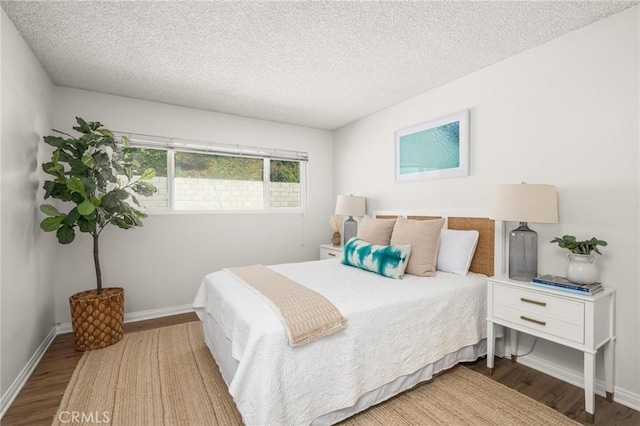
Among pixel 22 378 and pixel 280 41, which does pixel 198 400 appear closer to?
pixel 22 378

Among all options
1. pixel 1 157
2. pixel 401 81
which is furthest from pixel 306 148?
pixel 1 157

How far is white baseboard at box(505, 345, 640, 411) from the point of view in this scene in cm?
184

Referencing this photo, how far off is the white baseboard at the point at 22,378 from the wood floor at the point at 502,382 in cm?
3

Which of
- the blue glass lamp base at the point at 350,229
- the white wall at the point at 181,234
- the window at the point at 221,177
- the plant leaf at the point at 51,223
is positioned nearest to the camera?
the plant leaf at the point at 51,223

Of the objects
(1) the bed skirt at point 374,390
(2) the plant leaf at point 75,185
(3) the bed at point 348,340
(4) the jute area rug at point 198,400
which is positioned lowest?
(4) the jute area rug at point 198,400

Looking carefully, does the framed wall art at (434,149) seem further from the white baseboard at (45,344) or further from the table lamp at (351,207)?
the white baseboard at (45,344)

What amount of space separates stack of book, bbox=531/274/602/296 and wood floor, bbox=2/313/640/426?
0.72m

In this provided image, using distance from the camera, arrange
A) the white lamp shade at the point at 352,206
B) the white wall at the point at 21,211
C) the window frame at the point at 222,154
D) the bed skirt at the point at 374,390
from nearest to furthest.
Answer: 1. the bed skirt at the point at 374,390
2. the white wall at the point at 21,211
3. the window frame at the point at 222,154
4. the white lamp shade at the point at 352,206

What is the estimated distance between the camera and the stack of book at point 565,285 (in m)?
1.78

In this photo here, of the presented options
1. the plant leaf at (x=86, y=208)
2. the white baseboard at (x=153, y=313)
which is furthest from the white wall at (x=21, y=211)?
the white baseboard at (x=153, y=313)

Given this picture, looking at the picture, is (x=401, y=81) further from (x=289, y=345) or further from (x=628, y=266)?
(x=289, y=345)

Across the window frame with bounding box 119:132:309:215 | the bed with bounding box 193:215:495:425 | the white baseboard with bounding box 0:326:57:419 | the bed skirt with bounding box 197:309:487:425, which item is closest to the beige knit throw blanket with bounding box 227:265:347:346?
the bed with bounding box 193:215:495:425

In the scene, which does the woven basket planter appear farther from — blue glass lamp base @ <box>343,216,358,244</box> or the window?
blue glass lamp base @ <box>343,216,358,244</box>

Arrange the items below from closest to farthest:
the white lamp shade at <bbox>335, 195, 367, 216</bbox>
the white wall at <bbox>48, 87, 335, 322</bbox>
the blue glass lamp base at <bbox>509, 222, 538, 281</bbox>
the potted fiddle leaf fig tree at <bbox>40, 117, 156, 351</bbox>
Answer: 1. the blue glass lamp base at <bbox>509, 222, 538, 281</bbox>
2. the potted fiddle leaf fig tree at <bbox>40, 117, 156, 351</bbox>
3. the white wall at <bbox>48, 87, 335, 322</bbox>
4. the white lamp shade at <bbox>335, 195, 367, 216</bbox>
